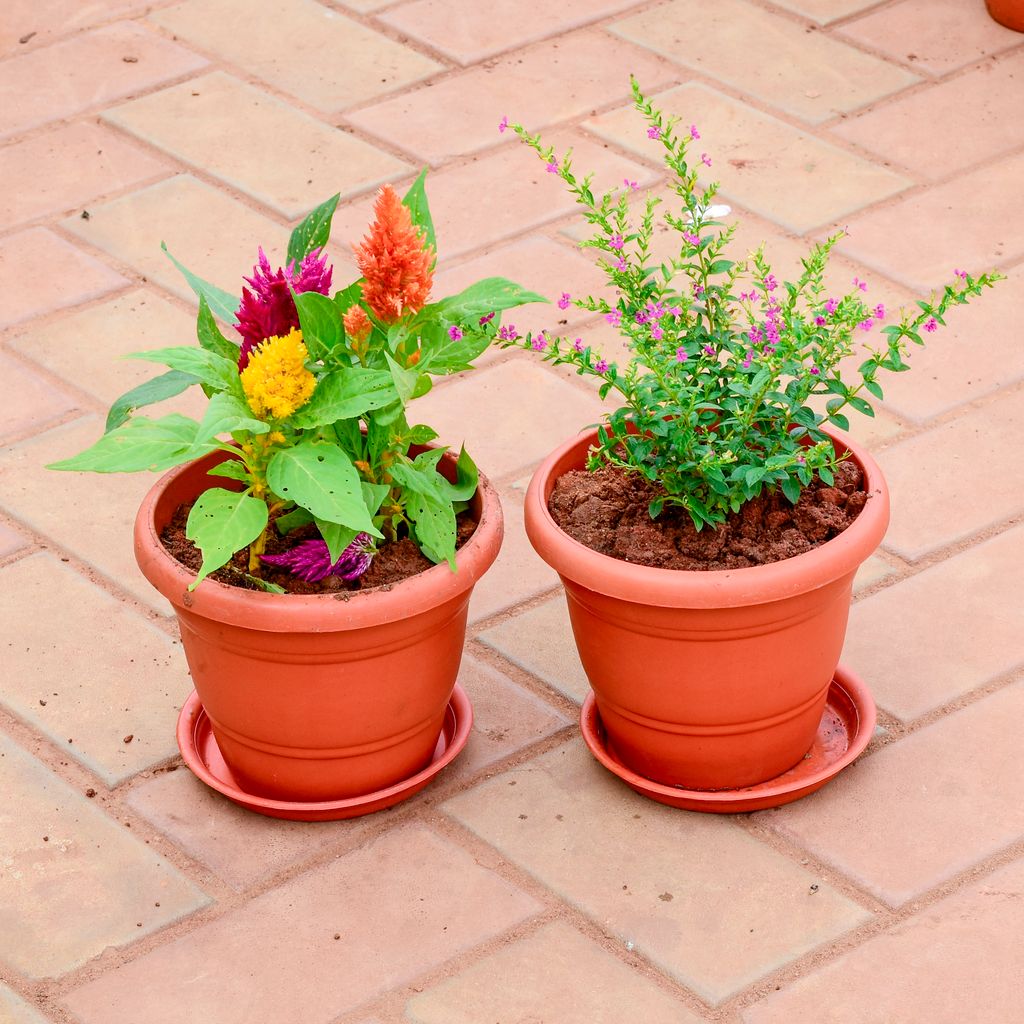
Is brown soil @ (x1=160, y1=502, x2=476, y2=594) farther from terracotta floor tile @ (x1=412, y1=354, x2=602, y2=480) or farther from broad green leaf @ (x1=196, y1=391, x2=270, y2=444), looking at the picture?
terracotta floor tile @ (x1=412, y1=354, x2=602, y2=480)

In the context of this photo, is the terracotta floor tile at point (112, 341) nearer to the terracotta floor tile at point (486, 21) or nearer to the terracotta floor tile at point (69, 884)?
the terracotta floor tile at point (69, 884)

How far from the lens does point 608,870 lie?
7.69ft

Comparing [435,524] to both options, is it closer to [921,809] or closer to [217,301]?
[217,301]

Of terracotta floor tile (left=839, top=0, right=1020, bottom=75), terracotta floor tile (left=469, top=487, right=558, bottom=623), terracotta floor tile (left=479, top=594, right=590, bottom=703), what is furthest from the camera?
terracotta floor tile (left=839, top=0, right=1020, bottom=75)

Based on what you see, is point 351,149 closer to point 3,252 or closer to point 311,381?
point 3,252

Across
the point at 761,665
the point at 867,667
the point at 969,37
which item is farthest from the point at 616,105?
the point at 761,665

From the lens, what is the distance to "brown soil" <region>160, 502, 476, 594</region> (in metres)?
2.27

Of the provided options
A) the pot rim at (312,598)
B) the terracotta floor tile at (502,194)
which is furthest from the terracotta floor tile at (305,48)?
the pot rim at (312,598)

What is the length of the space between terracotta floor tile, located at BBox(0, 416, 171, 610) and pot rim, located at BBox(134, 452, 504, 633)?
59 centimetres

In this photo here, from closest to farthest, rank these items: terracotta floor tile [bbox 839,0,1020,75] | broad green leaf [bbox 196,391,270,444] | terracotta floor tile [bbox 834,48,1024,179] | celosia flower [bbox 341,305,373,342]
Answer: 1. broad green leaf [bbox 196,391,270,444]
2. celosia flower [bbox 341,305,373,342]
3. terracotta floor tile [bbox 834,48,1024,179]
4. terracotta floor tile [bbox 839,0,1020,75]

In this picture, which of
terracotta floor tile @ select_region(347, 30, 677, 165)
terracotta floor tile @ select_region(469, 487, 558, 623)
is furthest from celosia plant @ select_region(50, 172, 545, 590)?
terracotta floor tile @ select_region(347, 30, 677, 165)

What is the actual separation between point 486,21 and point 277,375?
8.59 feet

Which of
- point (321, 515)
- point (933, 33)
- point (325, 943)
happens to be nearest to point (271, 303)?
point (321, 515)

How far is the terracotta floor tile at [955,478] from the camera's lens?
2.96 meters
